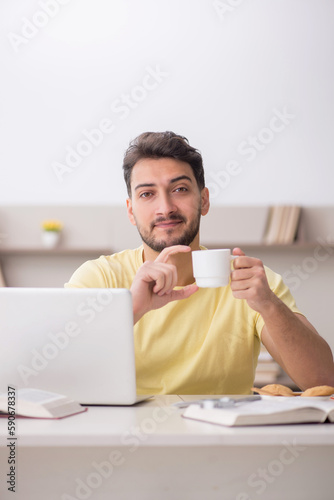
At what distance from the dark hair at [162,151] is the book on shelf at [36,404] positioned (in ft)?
3.61

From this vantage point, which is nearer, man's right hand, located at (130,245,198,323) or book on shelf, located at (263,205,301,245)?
man's right hand, located at (130,245,198,323)

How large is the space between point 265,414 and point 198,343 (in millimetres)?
867

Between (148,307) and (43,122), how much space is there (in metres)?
2.45

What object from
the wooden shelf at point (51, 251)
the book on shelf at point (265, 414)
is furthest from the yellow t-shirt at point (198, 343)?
the wooden shelf at point (51, 251)

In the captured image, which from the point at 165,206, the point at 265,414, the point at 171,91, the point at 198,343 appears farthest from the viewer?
the point at 171,91

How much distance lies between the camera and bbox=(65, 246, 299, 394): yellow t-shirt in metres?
1.74

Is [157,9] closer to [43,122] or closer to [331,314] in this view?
[43,122]

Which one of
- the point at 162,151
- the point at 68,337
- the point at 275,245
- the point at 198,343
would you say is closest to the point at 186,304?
the point at 198,343

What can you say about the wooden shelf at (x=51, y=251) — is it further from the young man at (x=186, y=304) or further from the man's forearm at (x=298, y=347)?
the man's forearm at (x=298, y=347)

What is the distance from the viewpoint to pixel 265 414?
3.12 feet

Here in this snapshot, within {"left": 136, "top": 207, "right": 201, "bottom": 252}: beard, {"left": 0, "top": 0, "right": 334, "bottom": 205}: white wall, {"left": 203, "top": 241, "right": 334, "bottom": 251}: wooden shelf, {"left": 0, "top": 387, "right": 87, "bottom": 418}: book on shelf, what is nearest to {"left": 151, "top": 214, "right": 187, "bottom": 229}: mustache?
{"left": 136, "top": 207, "right": 201, "bottom": 252}: beard

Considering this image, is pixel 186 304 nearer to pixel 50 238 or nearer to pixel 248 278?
pixel 248 278

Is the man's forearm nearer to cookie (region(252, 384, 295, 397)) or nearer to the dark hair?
cookie (region(252, 384, 295, 397))

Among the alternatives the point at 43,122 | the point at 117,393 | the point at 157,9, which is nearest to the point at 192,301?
the point at 117,393
